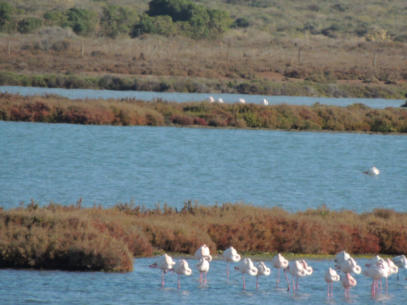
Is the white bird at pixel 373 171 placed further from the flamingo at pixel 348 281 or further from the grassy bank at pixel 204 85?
the grassy bank at pixel 204 85

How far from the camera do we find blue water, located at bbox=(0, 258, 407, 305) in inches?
548

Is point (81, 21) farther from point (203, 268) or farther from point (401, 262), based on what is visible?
point (203, 268)

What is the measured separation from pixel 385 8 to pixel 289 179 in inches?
5022

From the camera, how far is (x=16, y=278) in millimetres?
14625

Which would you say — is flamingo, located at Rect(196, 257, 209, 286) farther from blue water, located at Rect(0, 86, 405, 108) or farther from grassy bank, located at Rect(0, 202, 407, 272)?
blue water, located at Rect(0, 86, 405, 108)

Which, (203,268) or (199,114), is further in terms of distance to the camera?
(199,114)

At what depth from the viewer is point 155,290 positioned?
48.6ft

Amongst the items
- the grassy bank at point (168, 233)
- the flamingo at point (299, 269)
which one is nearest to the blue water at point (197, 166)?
the grassy bank at point (168, 233)

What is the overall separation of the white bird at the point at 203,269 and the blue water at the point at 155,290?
0.12 metres

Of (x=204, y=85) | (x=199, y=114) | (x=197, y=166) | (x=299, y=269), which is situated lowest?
(x=204, y=85)

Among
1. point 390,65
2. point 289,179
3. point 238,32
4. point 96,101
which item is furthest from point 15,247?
point 238,32

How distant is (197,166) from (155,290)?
1917cm

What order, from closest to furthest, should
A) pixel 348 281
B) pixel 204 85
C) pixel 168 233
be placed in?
1. pixel 348 281
2. pixel 168 233
3. pixel 204 85

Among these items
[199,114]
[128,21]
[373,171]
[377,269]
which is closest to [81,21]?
[128,21]
